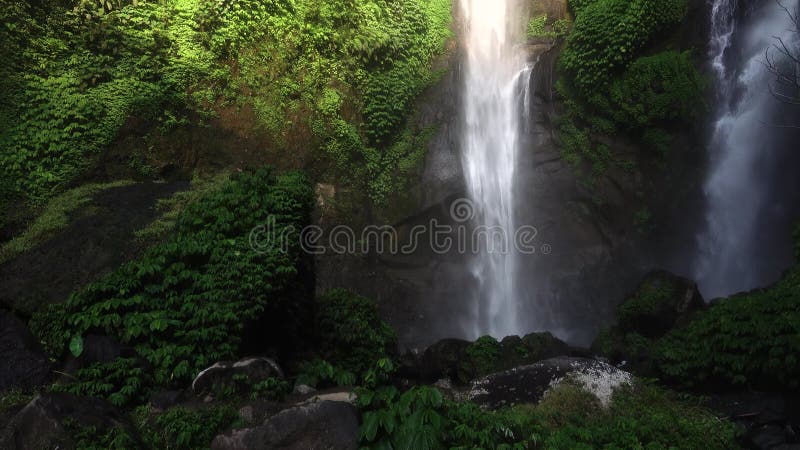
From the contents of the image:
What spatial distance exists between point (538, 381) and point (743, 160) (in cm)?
1186

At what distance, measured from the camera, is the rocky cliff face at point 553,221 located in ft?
45.2

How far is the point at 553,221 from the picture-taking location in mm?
14680

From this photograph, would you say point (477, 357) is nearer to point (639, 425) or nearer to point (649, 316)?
point (639, 425)

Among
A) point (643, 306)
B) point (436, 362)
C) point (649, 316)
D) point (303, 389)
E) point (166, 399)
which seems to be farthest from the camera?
point (643, 306)

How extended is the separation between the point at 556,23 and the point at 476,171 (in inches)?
245

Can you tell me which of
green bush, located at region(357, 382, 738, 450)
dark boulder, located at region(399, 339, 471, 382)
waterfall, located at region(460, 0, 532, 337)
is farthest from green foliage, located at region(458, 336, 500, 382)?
waterfall, located at region(460, 0, 532, 337)

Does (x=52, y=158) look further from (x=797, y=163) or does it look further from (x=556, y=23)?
(x=797, y=163)

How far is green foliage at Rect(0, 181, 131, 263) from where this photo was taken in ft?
21.6

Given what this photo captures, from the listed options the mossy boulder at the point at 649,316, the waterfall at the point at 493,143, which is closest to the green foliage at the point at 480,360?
the mossy boulder at the point at 649,316

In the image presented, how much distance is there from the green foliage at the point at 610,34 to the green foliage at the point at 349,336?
11.1m

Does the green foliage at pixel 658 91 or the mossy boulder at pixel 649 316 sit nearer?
the mossy boulder at pixel 649 316

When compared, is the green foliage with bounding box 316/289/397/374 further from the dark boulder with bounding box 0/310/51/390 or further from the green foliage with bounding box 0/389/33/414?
the green foliage with bounding box 0/389/33/414

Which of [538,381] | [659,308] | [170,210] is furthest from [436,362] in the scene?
Answer: [170,210]

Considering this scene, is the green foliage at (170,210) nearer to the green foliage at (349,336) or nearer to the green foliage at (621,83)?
the green foliage at (349,336)
